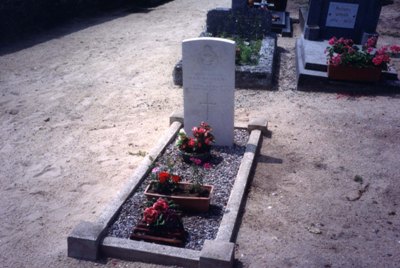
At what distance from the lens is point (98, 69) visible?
917cm

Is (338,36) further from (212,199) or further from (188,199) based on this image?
(188,199)

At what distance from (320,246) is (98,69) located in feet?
22.6

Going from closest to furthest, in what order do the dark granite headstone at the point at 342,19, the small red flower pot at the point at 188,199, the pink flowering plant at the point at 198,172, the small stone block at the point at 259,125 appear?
the small red flower pot at the point at 188,199, the pink flowering plant at the point at 198,172, the small stone block at the point at 259,125, the dark granite headstone at the point at 342,19

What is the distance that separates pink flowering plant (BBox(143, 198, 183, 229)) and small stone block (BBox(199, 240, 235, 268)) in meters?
0.45

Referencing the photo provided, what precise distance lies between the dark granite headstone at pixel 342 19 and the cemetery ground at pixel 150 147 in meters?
1.05

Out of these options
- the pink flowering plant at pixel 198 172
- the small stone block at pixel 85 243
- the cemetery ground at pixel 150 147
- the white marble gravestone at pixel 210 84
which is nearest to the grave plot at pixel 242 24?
the cemetery ground at pixel 150 147

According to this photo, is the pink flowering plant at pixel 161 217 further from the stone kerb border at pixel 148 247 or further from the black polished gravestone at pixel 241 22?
the black polished gravestone at pixel 241 22

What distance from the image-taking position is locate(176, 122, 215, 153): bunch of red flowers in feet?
17.1

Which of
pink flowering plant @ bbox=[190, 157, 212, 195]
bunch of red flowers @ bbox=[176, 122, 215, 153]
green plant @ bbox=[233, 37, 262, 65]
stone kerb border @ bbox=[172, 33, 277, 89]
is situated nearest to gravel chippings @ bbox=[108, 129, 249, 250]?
pink flowering plant @ bbox=[190, 157, 212, 195]

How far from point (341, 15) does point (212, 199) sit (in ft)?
24.5

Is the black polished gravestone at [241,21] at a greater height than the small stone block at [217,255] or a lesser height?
greater

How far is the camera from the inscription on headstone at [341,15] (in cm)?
980

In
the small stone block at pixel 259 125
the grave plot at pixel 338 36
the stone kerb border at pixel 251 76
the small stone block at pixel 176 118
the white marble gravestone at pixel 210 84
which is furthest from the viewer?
the stone kerb border at pixel 251 76

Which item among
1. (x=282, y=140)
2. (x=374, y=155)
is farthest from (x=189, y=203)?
(x=374, y=155)
